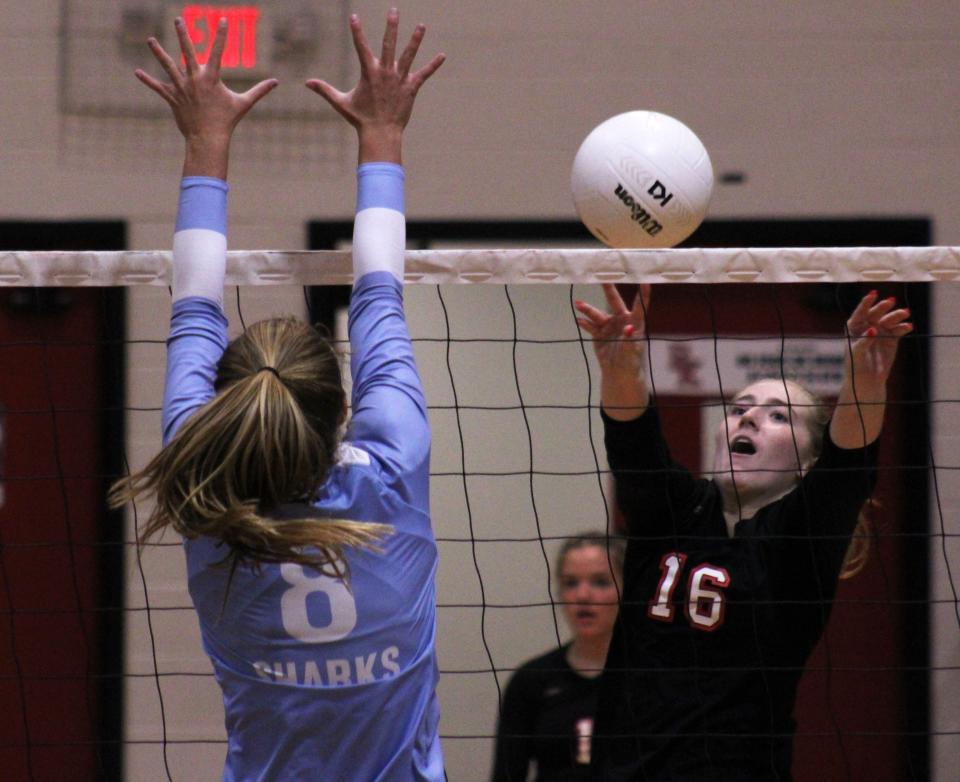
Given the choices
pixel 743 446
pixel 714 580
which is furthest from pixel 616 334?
pixel 714 580

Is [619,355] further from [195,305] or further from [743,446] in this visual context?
[195,305]

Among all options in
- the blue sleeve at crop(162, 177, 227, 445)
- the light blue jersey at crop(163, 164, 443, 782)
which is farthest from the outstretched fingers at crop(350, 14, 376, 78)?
the light blue jersey at crop(163, 164, 443, 782)

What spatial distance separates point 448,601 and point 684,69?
2166mm

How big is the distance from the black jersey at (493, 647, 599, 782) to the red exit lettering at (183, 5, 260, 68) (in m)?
2.46

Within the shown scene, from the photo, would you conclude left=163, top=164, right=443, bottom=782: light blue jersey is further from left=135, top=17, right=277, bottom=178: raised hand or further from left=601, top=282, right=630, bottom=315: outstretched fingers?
left=601, top=282, right=630, bottom=315: outstretched fingers

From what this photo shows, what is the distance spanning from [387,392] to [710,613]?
120 cm

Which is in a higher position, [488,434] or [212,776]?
[488,434]

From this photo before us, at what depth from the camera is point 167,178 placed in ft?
16.5

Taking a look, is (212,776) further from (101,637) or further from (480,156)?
(480,156)

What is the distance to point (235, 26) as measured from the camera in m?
4.97

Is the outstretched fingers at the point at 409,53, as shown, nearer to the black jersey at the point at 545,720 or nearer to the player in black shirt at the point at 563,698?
the player in black shirt at the point at 563,698

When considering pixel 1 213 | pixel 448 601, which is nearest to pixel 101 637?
pixel 448 601

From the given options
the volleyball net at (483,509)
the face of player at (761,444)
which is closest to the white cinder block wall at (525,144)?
the volleyball net at (483,509)

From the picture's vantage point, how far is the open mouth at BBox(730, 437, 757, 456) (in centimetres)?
312
